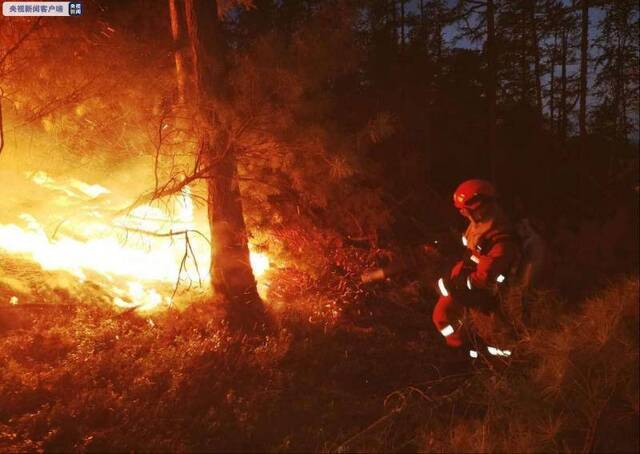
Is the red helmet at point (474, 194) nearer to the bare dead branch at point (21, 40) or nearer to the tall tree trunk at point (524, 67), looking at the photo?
the bare dead branch at point (21, 40)

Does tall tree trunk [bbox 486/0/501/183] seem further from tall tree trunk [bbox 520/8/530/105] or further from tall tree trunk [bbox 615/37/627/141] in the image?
tall tree trunk [bbox 520/8/530/105]

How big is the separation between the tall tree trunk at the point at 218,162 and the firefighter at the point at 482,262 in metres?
2.58

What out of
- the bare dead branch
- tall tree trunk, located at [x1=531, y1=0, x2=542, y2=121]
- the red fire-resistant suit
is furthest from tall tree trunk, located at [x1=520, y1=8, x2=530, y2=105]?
the bare dead branch

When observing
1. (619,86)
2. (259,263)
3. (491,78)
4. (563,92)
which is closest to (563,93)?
(563,92)

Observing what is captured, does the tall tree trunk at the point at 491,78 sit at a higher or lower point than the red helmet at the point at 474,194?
higher

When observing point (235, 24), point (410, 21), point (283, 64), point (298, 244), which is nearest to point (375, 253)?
point (298, 244)

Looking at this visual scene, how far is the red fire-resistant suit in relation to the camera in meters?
4.78

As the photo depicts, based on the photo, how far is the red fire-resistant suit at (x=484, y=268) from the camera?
4779 millimetres

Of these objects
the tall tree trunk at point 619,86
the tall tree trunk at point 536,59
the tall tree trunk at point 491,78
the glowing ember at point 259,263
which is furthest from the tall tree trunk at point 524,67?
the glowing ember at point 259,263

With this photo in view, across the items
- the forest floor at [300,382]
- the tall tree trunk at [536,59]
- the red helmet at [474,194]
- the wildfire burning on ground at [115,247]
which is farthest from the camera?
the tall tree trunk at [536,59]

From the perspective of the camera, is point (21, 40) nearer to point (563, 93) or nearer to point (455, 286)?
point (455, 286)

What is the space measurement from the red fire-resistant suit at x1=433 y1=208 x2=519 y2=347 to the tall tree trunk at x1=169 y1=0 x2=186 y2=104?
3.86 metres

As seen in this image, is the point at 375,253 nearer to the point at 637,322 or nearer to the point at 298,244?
the point at 298,244

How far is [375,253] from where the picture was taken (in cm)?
871
